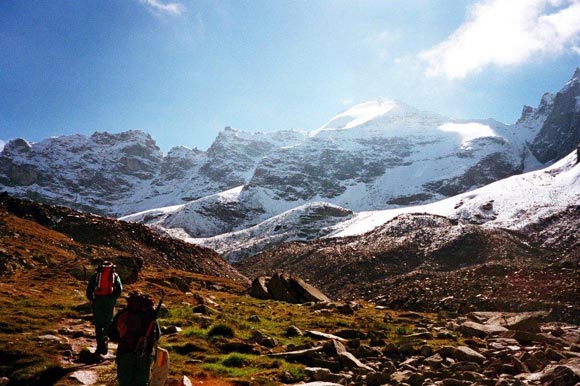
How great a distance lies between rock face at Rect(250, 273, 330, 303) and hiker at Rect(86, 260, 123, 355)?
20.9 metres

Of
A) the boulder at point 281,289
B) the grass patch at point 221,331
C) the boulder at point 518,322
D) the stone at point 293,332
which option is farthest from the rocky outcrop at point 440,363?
the boulder at point 281,289

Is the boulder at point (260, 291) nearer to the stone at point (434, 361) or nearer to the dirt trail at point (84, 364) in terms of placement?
the dirt trail at point (84, 364)

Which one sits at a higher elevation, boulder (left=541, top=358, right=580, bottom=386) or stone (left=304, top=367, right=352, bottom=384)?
stone (left=304, top=367, right=352, bottom=384)

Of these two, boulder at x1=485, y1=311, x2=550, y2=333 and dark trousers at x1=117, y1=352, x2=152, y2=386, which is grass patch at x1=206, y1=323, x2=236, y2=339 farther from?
boulder at x1=485, y1=311, x2=550, y2=333

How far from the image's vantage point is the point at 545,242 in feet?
320

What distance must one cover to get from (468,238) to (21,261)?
8522 cm

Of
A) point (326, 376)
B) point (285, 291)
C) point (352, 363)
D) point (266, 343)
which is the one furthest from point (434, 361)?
point (285, 291)

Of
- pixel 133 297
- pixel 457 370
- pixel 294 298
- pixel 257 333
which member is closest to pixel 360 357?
pixel 457 370

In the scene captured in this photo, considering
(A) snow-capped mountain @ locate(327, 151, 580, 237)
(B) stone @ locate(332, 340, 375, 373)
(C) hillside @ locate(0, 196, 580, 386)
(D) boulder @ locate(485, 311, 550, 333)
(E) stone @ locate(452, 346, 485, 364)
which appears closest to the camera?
(C) hillside @ locate(0, 196, 580, 386)

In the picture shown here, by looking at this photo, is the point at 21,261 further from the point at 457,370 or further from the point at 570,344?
the point at 570,344

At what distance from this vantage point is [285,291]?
33.5 m

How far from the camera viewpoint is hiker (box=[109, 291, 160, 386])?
8.62 meters

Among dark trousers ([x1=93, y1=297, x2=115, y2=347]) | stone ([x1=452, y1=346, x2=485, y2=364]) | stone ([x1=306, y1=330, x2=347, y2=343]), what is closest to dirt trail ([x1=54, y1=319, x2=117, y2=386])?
dark trousers ([x1=93, y1=297, x2=115, y2=347])

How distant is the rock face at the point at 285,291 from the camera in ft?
108
